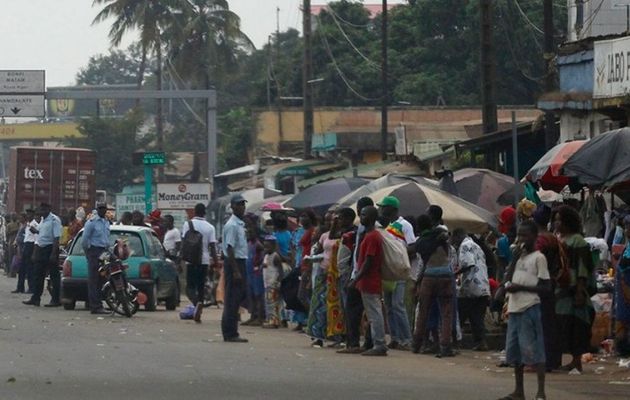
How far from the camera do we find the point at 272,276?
23141mm

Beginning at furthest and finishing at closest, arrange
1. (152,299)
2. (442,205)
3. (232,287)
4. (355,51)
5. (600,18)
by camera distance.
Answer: (355,51)
(600,18)
(152,299)
(442,205)
(232,287)

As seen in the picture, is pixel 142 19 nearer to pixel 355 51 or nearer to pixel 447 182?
pixel 355 51

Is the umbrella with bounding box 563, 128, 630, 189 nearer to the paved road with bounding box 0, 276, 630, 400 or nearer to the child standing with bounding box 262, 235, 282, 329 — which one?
the paved road with bounding box 0, 276, 630, 400

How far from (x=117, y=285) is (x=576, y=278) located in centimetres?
1035

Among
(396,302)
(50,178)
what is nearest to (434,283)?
(396,302)

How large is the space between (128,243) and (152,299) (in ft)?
3.55

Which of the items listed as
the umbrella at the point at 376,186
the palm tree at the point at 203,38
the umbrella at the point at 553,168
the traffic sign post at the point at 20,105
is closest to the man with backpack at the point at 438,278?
the umbrella at the point at 553,168

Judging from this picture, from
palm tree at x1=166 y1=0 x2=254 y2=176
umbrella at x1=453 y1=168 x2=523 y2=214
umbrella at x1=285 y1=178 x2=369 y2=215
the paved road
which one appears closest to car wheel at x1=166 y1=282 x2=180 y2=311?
umbrella at x1=285 y1=178 x2=369 y2=215

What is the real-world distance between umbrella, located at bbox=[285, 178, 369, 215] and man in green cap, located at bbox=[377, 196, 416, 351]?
9623mm

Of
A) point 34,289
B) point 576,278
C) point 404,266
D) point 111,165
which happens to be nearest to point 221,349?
point 404,266

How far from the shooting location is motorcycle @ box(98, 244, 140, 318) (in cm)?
2423

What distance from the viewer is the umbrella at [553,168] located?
61.3ft

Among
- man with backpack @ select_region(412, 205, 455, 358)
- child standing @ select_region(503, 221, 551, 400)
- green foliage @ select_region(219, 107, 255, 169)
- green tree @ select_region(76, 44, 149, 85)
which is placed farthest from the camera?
green tree @ select_region(76, 44, 149, 85)

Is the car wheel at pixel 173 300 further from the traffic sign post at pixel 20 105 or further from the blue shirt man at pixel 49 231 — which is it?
the traffic sign post at pixel 20 105
